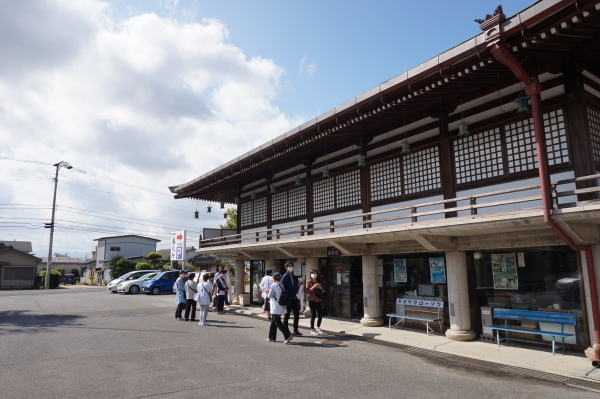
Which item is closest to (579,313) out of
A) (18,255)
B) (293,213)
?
(293,213)

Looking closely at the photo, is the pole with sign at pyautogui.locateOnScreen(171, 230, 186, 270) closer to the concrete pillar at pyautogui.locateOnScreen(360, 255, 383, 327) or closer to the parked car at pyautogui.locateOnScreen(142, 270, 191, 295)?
the parked car at pyautogui.locateOnScreen(142, 270, 191, 295)

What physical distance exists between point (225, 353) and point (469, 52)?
8122 millimetres

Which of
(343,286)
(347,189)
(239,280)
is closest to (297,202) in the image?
(347,189)

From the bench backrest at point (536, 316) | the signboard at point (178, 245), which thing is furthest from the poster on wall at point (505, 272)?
the signboard at point (178, 245)

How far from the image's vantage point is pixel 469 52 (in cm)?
803

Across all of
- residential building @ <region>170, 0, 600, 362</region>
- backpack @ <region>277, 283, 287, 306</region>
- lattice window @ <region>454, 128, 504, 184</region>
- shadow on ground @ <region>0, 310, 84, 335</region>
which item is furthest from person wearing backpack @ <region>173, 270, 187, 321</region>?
lattice window @ <region>454, 128, 504, 184</region>

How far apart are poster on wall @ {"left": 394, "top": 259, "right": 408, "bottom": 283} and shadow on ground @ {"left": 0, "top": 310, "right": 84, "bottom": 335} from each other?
33.5ft

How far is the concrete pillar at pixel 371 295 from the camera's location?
490 inches

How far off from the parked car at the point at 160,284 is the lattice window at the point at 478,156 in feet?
73.3

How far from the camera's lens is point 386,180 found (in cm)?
1271

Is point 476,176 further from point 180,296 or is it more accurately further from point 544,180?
point 180,296

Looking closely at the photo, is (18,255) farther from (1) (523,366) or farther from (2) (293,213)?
(1) (523,366)

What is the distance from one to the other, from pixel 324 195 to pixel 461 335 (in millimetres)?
7106

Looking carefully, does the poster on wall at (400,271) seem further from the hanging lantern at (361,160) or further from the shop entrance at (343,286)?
the hanging lantern at (361,160)
